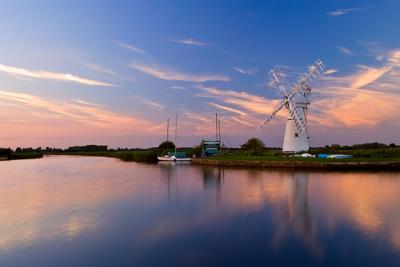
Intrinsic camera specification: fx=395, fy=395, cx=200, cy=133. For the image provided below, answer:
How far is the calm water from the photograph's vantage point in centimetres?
1001

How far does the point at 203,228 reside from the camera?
13.4 metres

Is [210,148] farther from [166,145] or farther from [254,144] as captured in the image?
[166,145]

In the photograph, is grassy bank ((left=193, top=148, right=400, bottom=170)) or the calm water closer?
the calm water

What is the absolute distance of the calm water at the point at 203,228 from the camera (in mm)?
10008

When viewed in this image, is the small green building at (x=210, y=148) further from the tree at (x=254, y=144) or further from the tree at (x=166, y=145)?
the tree at (x=166, y=145)

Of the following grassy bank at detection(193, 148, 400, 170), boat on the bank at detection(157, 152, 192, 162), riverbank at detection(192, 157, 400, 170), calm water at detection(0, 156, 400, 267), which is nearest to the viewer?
calm water at detection(0, 156, 400, 267)

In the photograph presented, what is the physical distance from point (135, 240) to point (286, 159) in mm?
34259

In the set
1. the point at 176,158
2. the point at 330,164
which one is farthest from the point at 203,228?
the point at 176,158

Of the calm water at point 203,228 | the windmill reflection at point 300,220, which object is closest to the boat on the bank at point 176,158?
the calm water at point 203,228

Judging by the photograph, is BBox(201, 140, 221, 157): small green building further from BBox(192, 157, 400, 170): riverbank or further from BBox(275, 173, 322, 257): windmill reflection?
BBox(275, 173, 322, 257): windmill reflection

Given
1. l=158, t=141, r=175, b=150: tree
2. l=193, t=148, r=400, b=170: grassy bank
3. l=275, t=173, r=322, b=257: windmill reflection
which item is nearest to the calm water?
l=275, t=173, r=322, b=257: windmill reflection

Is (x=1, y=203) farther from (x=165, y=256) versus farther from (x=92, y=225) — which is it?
(x=165, y=256)

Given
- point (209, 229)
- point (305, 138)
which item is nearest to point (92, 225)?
point (209, 229)

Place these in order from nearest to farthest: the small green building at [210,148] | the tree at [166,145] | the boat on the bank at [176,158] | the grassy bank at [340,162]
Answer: the grassy bank at [340,162] < the boat on the bank at [176,158] < the small green building at [210,148] < the tree at [166,145]
